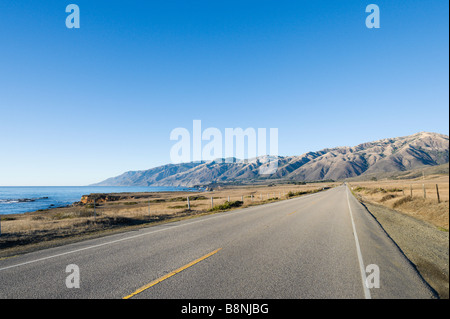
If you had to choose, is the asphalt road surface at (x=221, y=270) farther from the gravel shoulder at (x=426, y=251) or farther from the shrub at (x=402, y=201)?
Answer: the shrub at (x=402, y=201)

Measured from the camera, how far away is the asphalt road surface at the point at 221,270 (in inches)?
182

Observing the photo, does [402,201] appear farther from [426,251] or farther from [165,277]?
[165,277]

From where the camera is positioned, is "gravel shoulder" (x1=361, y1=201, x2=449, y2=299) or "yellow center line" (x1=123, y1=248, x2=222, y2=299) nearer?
"yellow center line" (x1=123, y1=248, x2=222, y2=299)

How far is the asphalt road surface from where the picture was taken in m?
4.62

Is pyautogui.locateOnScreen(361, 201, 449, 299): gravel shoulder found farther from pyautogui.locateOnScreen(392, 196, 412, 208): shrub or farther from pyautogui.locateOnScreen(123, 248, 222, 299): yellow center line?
pyautogui.locateOnScreen(392, 196, 412, 208): shrub

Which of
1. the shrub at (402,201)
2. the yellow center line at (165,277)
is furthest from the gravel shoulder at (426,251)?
the shrub at (402,201)

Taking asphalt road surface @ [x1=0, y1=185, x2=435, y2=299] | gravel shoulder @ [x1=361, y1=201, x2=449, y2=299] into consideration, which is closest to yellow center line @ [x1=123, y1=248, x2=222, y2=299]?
asphalt road surface @ [x1=0, y1=185, x2=435, y2=299]

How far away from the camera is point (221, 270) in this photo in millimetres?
5652

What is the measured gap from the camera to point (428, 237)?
1041 cm
